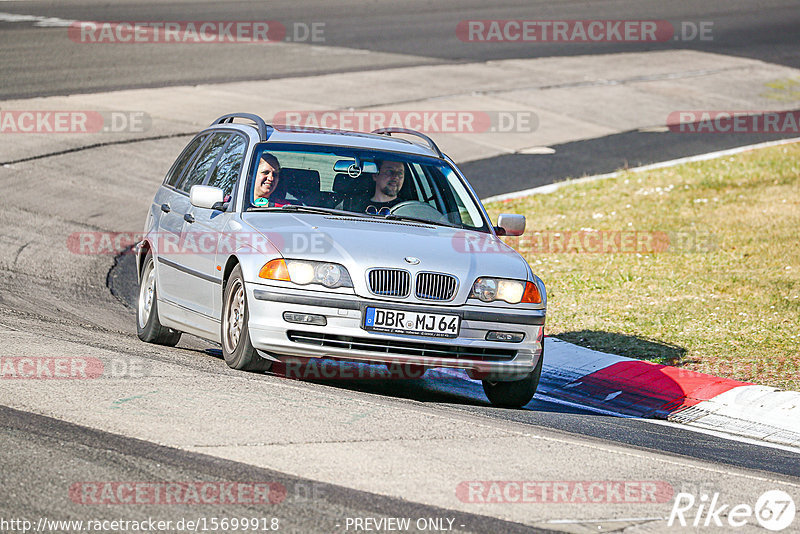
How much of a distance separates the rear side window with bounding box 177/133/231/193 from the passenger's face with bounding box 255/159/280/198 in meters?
0.84

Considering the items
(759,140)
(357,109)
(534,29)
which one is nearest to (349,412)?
(357,109)

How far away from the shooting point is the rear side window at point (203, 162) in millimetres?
9391

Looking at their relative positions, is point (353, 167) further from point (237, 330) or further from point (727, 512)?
point (727, 512)

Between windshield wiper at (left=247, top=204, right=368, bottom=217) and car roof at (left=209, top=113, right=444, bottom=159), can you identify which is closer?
windshield wiper at (left=247, top=204, right=368, bottom=217)

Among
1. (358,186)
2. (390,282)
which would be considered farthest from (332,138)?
(390,282)

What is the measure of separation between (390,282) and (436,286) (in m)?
0.30

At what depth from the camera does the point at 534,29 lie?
32594mm

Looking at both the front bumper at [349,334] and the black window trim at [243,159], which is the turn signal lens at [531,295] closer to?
the front bumper at [349,334]

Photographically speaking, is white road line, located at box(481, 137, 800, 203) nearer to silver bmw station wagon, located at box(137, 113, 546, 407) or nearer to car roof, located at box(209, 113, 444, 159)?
car roof, located at box(209, 113, 444, 159)

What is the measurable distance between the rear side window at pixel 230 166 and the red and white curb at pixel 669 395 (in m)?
2.99

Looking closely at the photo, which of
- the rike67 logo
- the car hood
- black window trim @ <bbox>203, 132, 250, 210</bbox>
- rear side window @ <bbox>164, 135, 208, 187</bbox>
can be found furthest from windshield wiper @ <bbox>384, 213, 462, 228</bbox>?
the rike67 logo

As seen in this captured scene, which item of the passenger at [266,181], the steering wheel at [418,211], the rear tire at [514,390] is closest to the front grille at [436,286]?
the rear tire at [514,390]

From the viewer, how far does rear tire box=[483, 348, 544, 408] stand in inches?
322

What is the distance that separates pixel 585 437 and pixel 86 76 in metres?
17.6
